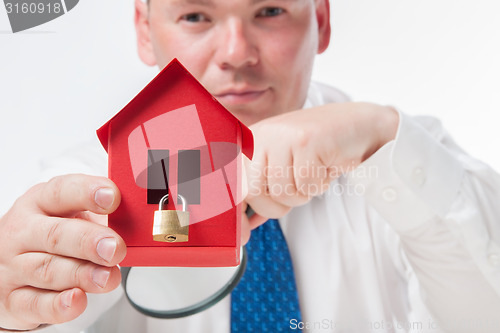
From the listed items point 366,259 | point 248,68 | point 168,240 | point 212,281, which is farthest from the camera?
point 366,259

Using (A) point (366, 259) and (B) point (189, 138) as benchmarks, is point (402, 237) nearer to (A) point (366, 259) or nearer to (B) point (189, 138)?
(A) point (366, 259)

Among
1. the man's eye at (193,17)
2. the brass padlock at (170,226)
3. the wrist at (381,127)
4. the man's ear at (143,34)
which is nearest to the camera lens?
the brass padlock at (170,226)

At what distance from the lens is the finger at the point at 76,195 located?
0.34 metres

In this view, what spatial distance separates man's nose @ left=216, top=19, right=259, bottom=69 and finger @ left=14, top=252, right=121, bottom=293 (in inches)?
14.2

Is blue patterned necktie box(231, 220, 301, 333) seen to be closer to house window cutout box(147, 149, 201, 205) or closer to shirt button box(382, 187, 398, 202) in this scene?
shirt button box(382, 187, 398, 202)

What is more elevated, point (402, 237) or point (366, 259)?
point (402, 237)

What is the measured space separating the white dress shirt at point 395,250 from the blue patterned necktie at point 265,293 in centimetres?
3

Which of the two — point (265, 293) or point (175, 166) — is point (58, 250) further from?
point (265, 293)

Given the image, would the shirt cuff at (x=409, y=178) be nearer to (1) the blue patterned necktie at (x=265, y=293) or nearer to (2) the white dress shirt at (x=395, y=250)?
(2) the white dress shirt at (x=395, y=250)

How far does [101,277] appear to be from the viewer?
37cm

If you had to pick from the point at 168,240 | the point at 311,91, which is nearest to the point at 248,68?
the point at 168,240

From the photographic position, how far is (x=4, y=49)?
1.04 metres

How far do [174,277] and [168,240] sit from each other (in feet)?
1.14

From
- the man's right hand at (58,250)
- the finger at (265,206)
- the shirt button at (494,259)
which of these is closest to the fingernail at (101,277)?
the man's right hand at (58,250)
